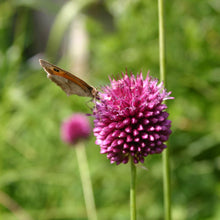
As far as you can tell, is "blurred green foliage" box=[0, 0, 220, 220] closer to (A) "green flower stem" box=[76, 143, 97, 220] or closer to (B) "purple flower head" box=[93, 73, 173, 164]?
(A) "green flower stem" box=[76, 143, 97, 220]

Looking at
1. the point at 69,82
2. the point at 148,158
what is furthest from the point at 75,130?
the point at 69,82

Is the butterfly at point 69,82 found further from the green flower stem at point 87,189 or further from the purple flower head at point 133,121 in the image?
the green flower stem at point 87,189

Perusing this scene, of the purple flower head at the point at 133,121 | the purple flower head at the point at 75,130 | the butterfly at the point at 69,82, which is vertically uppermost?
the purple flower head at the point at 75,130

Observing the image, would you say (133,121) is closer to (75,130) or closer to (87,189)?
(75,130)

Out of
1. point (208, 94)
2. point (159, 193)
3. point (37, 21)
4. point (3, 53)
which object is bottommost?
point (159, 193)

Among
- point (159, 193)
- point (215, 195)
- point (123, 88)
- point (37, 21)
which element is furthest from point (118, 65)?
point (37, 21)

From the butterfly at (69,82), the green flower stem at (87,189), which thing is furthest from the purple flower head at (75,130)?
the butterfly at (69,82)

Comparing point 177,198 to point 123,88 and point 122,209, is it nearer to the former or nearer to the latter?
point 122,209
